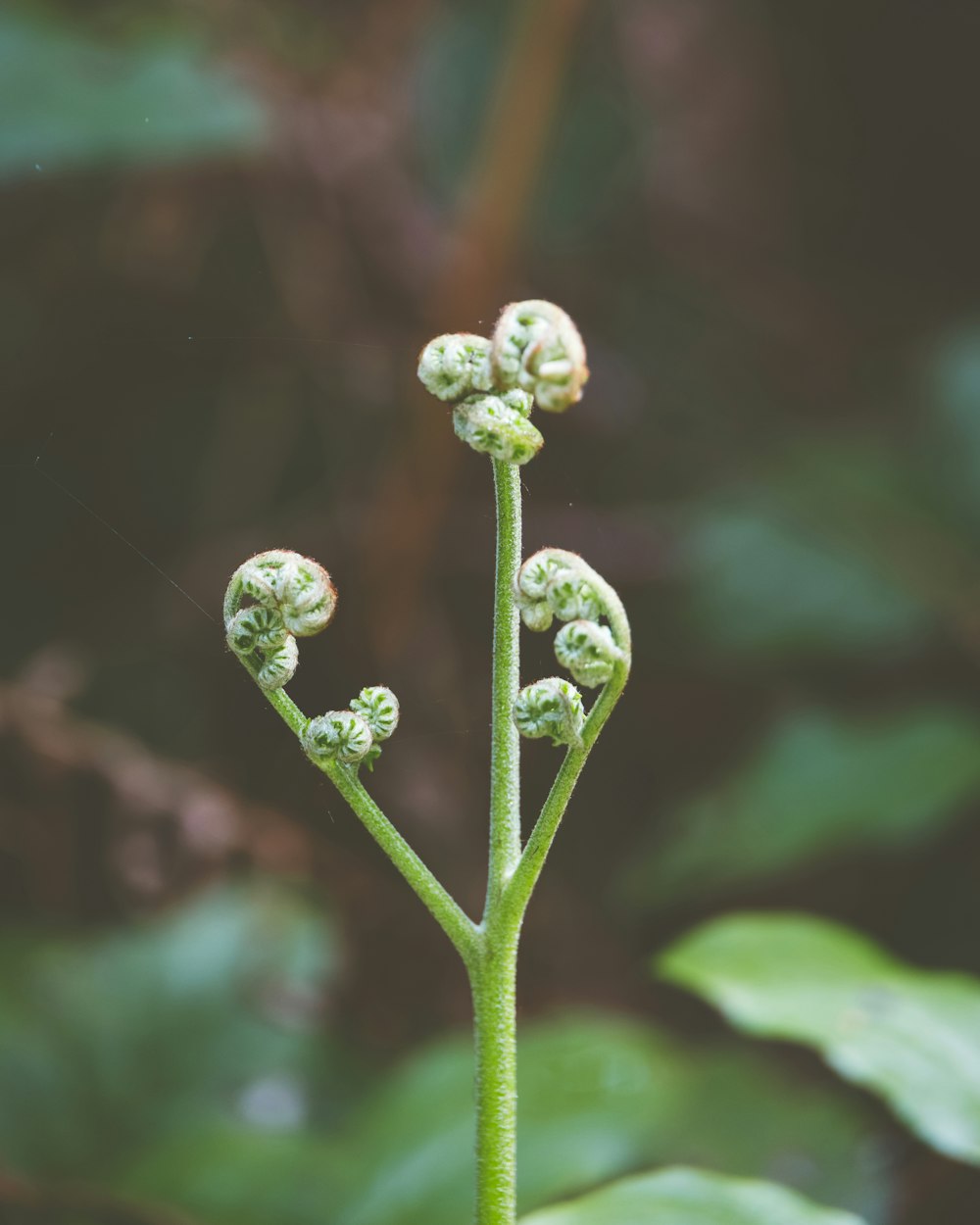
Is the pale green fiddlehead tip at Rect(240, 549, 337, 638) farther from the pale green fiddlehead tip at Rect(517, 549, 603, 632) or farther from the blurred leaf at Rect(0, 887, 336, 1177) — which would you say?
the blurred leaf at Rect(0, 887, 336, 1177)

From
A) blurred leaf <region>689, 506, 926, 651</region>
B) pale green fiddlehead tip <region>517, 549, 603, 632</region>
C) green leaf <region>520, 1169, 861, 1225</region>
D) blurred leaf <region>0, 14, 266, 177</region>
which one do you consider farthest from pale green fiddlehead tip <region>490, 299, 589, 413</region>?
blurred leaf <region>689, 506, 926, 651</region>

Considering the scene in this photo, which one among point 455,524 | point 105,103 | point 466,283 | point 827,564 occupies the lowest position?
point 827,564

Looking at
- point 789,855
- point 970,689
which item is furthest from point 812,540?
point 789,855

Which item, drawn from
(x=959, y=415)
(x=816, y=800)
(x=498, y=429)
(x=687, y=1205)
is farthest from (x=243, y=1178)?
(x=959, y=415)

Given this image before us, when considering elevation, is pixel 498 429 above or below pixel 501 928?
above

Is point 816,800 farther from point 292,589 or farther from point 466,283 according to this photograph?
point 292,589

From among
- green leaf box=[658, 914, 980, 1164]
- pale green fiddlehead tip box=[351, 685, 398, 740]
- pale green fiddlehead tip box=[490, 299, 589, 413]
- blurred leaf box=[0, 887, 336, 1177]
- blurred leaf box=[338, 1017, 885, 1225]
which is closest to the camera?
pale green fiddlehead tip box=[490, 299, 589, 413]

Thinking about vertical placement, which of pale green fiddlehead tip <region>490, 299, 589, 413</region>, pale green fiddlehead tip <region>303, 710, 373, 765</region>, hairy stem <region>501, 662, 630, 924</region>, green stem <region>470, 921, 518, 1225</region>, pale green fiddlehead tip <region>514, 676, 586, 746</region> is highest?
pale green fiddlehead tip <region>490, 299, 589, 413</region>
